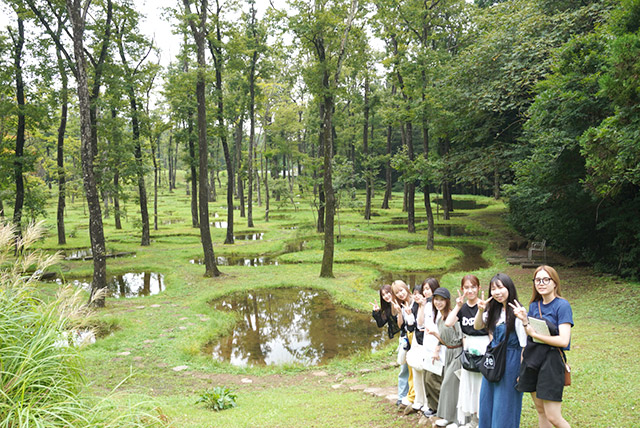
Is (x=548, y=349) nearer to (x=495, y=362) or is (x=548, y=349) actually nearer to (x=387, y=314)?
(x=495, y=362)

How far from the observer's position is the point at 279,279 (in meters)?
14.3

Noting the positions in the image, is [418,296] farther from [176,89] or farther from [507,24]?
[176,89]

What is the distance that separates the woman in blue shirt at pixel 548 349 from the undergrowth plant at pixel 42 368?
9.92ft

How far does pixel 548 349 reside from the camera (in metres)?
3.48

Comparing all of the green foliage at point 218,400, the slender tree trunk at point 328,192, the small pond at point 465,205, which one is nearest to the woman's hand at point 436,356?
the green foliage at point 218,400

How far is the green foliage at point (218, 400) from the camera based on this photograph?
5.47 meters

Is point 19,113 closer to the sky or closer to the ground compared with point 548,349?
closer to the sky

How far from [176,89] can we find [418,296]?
1729 cm

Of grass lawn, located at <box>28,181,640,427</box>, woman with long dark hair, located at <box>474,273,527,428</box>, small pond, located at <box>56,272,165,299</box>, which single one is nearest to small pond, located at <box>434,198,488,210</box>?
grass lawn, located at <box>28,181,640,427</box>

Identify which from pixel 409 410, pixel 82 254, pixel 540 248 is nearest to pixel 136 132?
pixel 82 254

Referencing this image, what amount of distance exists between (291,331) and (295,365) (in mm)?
2196

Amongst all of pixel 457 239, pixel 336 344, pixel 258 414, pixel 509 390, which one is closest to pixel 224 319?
pixel 336 344

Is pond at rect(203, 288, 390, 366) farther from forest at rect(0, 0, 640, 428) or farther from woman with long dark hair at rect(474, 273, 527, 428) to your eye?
woman with long dark hair at rect(474, 273, 527, 428)

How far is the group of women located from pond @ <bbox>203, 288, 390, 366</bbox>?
3.83 m
